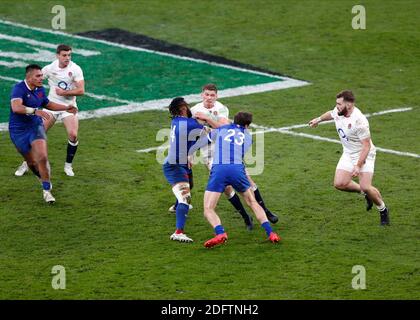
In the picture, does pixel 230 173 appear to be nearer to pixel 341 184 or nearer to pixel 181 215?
pixel 181 215

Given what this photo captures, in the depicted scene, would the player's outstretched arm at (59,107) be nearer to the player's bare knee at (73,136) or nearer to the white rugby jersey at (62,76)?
the player's bare knee at (73,136)

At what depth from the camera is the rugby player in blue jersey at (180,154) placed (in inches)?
558

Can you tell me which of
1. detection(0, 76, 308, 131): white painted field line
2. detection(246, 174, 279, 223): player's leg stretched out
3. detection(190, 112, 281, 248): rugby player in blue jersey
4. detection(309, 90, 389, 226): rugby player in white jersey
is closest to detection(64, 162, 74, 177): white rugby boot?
detection(0, 76, 308, 131): white painted field line

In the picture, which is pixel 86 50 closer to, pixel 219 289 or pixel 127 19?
pixel 127 19

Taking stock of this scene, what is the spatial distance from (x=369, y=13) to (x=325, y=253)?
15.3 metres

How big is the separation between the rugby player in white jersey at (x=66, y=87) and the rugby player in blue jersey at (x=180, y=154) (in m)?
3.38

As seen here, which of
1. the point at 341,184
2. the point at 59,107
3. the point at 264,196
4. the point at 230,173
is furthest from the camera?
the point at 264,196

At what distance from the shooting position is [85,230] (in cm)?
1465

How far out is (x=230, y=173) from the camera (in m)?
13.7

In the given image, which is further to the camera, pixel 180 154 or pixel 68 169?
pixel 68 169

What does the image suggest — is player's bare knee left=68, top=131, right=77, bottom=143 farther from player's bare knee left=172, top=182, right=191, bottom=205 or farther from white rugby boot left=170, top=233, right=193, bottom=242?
white rugby boot left=170, top=233, right=193, bottom=242

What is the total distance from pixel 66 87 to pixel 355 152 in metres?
5.33

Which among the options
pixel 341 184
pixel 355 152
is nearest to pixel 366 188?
pixel 341 184

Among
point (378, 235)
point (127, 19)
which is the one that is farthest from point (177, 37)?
point (378, 235)
